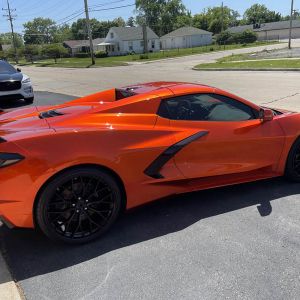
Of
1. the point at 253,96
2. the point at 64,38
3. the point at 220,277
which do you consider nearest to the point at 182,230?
the point at 220,277

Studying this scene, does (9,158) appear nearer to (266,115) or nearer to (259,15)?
(266,115)

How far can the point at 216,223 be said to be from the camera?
3.86 m

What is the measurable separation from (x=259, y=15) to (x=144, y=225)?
5985 inches

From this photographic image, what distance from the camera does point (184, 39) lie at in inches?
3420

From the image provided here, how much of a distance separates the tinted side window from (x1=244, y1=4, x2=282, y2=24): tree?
142m

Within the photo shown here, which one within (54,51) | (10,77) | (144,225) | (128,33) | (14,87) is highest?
(128,33)

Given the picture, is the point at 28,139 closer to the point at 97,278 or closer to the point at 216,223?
the point at 97,278

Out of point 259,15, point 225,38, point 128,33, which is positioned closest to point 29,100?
point 128,33

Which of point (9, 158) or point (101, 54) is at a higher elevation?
point (9, 158)

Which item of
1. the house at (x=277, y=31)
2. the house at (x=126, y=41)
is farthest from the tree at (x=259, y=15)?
the house at (x=126, y=41)

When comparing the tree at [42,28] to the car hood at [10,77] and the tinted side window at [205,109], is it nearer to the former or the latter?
the car hood at [10,77]

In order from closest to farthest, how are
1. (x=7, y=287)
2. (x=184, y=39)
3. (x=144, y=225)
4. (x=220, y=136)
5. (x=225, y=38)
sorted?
(x=7, y=287) < (x=144, y=225) < (x=220, y=136) < (x=225, y=38) < (x=184, y=39)

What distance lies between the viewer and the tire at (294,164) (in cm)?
456

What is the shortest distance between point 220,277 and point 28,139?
1.90m
